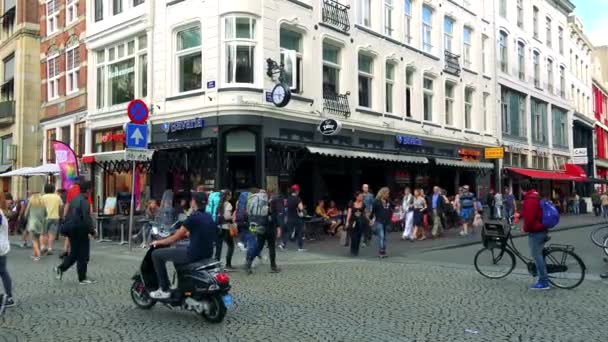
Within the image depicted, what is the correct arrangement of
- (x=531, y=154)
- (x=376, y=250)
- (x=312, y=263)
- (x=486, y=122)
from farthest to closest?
(x=531, y=154)
(x=486, y=122)
(x=376, y=250)
(x=312, y=263)

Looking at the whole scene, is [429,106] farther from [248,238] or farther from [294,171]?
[248,238]

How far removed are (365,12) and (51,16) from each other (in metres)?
15.0

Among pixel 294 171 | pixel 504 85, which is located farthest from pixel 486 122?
pixel 294 171

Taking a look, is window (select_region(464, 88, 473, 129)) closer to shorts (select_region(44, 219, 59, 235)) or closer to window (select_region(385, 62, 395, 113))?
window (select_region(385, 62, 395, 113))

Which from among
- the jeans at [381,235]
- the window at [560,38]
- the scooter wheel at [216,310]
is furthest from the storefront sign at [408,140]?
the window at [560,38]

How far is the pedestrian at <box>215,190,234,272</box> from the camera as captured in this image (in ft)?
37.2

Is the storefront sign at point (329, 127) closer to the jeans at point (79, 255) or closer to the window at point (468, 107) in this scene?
the jeans at point (79, 255)

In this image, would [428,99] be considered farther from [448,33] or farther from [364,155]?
[364,155]

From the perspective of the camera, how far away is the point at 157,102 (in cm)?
1947

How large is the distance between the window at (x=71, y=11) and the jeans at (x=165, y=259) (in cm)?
2085

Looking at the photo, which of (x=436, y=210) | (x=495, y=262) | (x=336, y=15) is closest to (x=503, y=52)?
(x=336, y=15)

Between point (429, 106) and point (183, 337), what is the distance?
22.6 meters

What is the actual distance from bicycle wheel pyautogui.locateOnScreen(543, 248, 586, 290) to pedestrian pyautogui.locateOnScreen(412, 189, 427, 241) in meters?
8.29

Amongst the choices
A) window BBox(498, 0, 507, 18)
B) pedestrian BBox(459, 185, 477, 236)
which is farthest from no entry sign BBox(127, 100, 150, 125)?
window BBox(498, 0, 507, 18)
